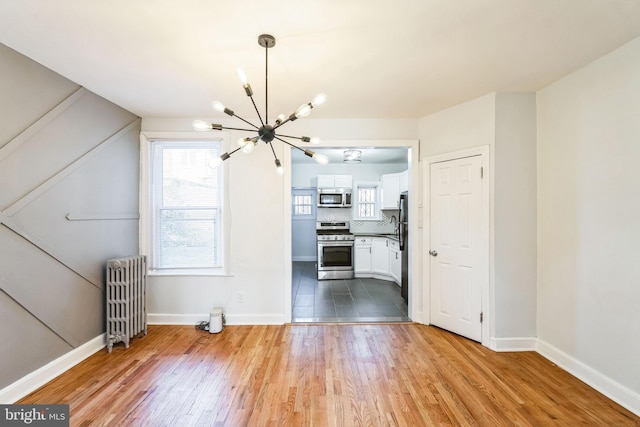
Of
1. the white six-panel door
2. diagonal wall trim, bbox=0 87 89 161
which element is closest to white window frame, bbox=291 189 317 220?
the white six-panel door

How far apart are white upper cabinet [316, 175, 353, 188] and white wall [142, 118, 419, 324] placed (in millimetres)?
2758

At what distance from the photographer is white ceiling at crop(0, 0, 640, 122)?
5.10ft

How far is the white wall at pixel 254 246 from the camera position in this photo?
335 cm

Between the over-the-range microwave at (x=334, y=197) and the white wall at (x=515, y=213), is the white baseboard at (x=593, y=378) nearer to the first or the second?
the white wall at (x=515, y=213)

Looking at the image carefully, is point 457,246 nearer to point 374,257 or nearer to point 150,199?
point 374,257

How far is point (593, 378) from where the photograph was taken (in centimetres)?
212

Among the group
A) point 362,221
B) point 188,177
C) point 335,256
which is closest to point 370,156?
point 362,221

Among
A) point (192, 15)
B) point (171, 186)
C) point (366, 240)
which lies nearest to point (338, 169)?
point (366, 240)

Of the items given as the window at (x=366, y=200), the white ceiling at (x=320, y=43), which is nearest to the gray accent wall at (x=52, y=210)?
the white ceiling at (x=320, y=43)

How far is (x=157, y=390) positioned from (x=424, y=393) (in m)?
2.11

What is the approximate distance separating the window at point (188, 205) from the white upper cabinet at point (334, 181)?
3.04 m

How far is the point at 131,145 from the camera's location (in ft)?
10.4

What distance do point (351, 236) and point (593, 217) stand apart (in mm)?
3842

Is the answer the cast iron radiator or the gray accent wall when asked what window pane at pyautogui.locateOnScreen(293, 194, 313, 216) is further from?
the cast iron radiator
